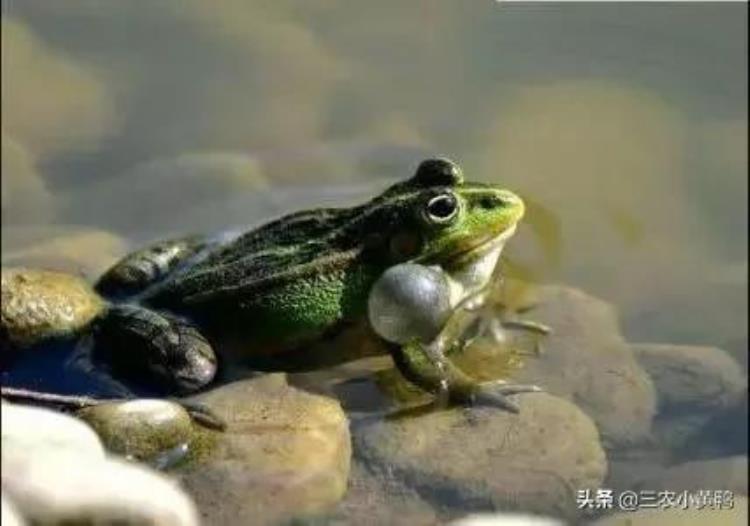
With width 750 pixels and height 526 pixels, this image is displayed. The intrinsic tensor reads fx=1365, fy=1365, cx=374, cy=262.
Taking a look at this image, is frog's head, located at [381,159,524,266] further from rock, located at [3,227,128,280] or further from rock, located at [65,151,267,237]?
rock, located at [3,227,128,280]

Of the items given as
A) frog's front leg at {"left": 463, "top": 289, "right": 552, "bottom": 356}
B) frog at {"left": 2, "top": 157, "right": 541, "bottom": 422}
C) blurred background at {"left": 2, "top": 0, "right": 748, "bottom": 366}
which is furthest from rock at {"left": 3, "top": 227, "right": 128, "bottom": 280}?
frog's front leg at {"left": 463, "top": 289, "right": 552, "bottom": 356}

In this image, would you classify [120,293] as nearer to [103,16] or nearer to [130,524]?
[130,524]

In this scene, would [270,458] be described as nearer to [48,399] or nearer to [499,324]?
[48,399]

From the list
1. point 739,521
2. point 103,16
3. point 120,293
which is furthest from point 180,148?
point 739,521

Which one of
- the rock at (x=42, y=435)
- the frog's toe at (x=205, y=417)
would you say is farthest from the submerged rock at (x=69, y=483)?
the frog's toe at (x=205, y=417)

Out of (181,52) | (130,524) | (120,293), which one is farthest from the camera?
(181,52)

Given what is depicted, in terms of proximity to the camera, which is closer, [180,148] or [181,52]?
[180,148]

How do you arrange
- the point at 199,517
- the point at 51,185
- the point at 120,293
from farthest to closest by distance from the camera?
the point at 51,185 → the point at 120,293 → the point at 199,517
